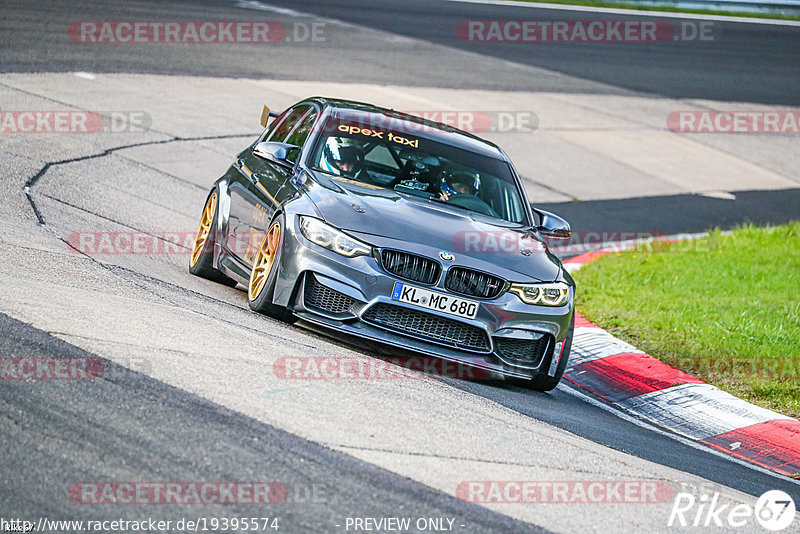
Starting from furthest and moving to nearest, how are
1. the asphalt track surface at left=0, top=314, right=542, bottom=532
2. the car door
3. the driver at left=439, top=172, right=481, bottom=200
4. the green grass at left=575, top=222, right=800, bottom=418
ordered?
1. the green grass at left=575, top=222, right=800, bottom=418
2. the driver at left=439, top=172, right=481, bottom=200
3. the car door
4. the asphalt track surface at left=0, top=314, right=542, bottom=532

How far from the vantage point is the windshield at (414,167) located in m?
8.17

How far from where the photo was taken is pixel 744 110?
23.5m

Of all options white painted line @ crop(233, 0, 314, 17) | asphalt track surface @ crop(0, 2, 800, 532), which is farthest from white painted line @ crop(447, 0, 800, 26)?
asphalt track surface @ crop(0, 2, 800, 532)

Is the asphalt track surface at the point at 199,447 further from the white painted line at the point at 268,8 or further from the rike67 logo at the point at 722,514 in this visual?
the white painted line at the point at 268,8

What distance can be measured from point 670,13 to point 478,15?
7.51 m

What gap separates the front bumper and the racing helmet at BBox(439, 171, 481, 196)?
140 cm

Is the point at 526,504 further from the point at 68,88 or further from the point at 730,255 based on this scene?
the point at 68,88

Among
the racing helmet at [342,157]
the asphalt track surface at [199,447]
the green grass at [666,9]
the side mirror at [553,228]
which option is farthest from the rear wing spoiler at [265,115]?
the green grass at [666,9]

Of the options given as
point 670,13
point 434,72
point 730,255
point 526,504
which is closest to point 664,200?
point 730,255

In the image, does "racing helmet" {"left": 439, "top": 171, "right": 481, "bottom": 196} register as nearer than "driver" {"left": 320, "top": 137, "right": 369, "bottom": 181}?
No

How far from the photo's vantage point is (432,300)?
22.8 ft

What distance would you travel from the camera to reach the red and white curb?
7.43m

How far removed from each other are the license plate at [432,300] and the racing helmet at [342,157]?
146 centimetres

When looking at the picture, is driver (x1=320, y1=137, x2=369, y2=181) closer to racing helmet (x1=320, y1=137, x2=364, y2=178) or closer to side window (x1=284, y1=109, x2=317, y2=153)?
racing helmet (x1=320, y1=137, x2=364, y2=178)
